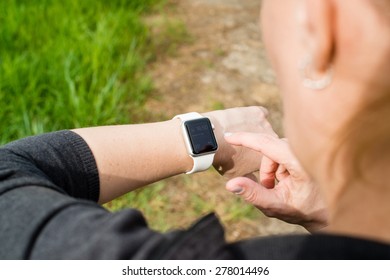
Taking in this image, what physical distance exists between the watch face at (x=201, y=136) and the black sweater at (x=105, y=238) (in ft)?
1.82

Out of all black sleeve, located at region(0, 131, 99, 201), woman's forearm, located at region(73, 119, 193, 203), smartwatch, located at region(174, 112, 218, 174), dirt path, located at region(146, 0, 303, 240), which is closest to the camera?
black sleeve, located at region(0, 131, 99, 201)

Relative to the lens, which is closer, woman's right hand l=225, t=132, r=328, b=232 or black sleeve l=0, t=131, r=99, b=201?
black sleeve l=0, t=131, r=99, b=201

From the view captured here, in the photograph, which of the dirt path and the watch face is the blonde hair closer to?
the watch face

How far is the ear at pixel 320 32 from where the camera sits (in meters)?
0.71

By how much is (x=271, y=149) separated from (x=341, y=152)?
62cm

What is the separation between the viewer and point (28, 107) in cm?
251

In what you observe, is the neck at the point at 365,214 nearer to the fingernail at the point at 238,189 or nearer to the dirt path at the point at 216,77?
the fingernail at the point at 238,189

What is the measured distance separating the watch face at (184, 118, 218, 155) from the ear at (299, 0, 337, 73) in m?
0.82

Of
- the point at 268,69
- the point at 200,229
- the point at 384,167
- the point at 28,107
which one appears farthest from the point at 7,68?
the point at 384,167

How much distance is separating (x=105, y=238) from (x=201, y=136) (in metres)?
0.74

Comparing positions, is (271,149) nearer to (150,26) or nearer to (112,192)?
(112,192)

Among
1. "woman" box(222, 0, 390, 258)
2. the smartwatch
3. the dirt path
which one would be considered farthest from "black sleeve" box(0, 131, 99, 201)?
the dirt path

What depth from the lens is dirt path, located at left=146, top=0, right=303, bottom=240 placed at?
8.02 ft

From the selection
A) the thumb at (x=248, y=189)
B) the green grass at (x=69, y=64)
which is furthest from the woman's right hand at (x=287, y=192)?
the green grass at (x=69, y=64)
